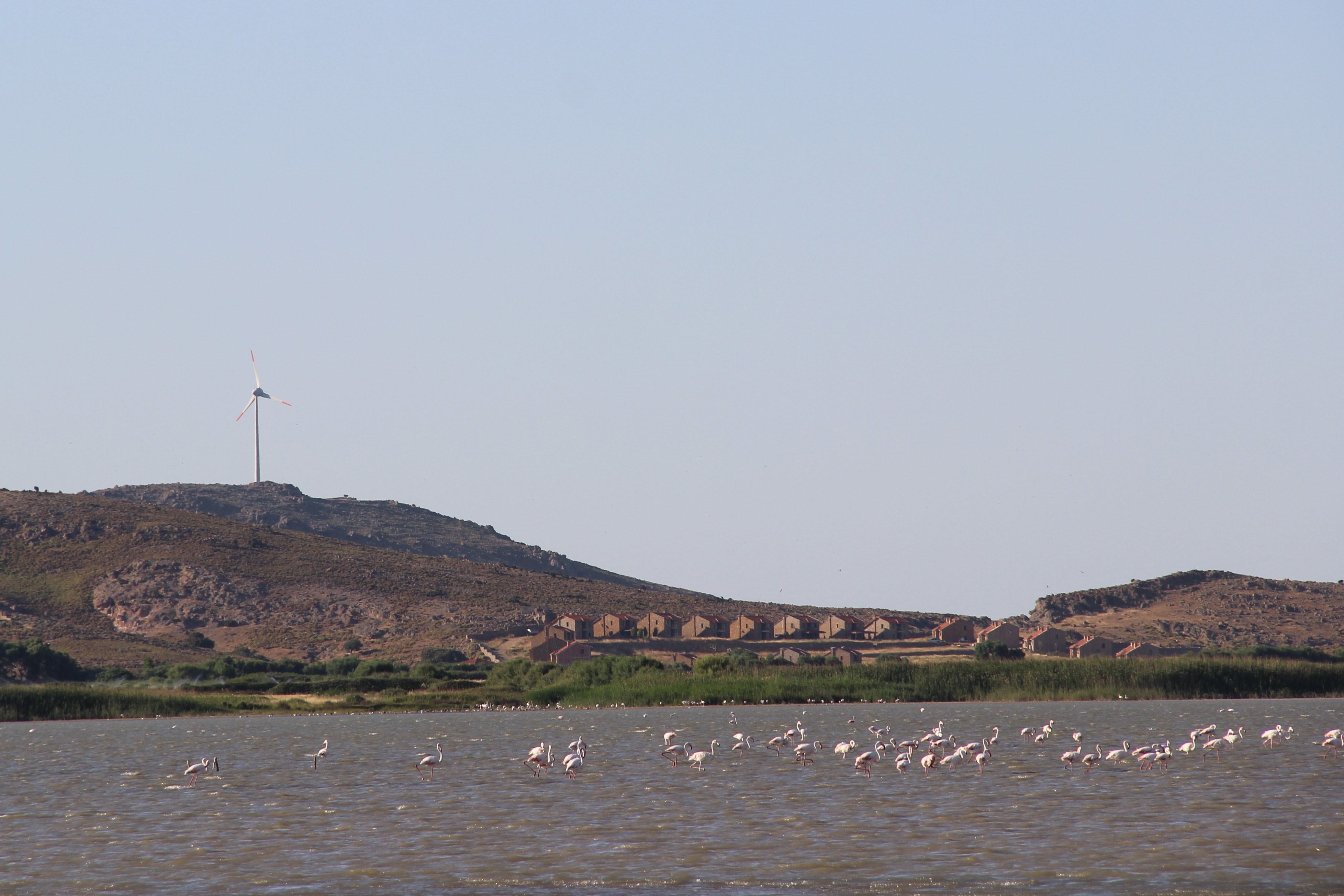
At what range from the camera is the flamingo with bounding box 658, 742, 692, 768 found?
1612 inches

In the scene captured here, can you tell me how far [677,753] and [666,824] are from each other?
1600 cm

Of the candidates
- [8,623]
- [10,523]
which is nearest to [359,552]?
[10,523]

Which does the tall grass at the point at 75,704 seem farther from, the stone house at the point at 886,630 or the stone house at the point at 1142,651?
the stone house at the point at 886,630

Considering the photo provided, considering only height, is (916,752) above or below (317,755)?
below

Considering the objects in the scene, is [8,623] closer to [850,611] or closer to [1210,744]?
[850,611]

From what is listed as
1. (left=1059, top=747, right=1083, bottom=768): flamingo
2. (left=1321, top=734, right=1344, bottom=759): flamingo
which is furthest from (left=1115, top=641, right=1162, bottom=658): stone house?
(left=1059, top=747, right=1083, bottom=768): flamingo

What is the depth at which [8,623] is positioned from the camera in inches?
4857

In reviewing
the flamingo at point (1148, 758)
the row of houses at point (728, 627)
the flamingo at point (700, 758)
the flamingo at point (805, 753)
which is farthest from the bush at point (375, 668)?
the flamingo at point (1148, 758)

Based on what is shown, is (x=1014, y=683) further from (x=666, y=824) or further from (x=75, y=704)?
(x=666, y=824)

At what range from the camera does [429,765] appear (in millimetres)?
37750

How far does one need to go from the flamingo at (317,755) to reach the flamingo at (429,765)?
3.07 m

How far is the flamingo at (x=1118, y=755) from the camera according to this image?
36594 millimetres

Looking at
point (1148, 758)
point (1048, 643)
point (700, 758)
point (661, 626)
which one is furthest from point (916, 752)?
point (661, 626)

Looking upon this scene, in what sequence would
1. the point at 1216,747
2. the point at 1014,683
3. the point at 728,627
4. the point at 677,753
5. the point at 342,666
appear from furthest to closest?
the point at 728,627 < the point at 342,666 < the point at 1014,683 < the point at 677,753 < the point at 1216,747
